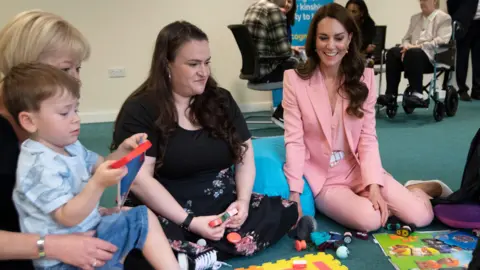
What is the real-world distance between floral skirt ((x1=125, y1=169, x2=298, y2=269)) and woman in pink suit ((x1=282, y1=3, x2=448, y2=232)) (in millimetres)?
212

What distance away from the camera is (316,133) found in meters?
2.21

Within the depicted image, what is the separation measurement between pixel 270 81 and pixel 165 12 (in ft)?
5.30

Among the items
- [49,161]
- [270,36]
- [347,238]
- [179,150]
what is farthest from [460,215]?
[270,36]

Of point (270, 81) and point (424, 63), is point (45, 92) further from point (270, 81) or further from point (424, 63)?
point (424, 63)

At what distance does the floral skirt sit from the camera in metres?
1.75

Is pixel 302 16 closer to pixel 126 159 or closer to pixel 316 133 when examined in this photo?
pixel 316 133

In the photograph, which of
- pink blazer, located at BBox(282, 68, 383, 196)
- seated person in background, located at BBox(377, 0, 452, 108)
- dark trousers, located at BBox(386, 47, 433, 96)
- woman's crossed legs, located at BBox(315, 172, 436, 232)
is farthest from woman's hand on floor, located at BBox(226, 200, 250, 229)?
dark trousers, located at BBox(386, 47, 433, 96)

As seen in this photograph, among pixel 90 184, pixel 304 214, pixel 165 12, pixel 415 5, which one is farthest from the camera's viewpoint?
pixel 415 5

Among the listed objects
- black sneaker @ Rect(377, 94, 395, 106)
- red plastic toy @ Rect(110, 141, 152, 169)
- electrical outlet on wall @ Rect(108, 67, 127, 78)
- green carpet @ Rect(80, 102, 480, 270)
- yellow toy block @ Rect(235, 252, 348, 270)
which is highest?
red plastic toy @ Rect(110, 141, 152, 169)

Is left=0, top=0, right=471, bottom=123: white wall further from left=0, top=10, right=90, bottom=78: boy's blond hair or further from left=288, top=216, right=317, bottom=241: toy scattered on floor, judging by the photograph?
left=0, top=10, right=90, bottom=78: boy's blond hair

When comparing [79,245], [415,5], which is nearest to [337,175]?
[79,245]

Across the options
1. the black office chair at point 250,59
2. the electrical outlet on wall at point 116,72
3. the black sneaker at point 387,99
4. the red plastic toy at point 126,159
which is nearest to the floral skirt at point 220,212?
the red plastic toy at point 126,159

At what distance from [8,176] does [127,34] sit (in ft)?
12.5

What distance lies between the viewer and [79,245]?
46.7 inches
